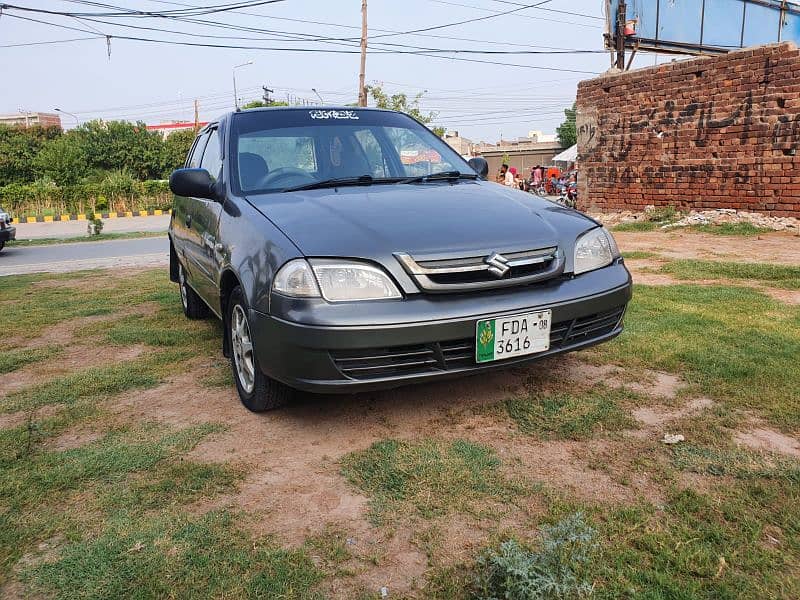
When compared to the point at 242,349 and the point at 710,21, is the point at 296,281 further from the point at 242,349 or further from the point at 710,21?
the point at 710,21

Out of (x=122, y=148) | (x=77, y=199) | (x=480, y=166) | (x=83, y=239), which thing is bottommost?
(x=83, y=239)

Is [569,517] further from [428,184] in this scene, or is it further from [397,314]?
[428,184]

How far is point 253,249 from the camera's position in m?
2.85

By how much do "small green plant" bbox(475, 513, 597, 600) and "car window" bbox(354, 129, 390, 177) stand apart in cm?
236

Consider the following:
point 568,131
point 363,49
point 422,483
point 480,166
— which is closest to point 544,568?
point 422,483

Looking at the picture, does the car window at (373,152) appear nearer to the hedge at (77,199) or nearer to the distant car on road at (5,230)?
the distant car on road at (5,230)

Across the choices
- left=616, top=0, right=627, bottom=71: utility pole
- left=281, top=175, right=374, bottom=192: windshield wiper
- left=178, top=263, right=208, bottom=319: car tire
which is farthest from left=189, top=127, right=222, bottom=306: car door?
left=616, top=0, right=627, bottom=71: utility pole

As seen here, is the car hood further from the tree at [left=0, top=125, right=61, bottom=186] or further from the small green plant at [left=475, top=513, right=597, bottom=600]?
the tree at [left=0, top=125, right=61, bottom=186]

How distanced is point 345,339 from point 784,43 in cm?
924

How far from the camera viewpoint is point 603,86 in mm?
11742

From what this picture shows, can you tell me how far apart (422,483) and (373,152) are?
221 cm

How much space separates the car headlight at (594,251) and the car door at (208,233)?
1.83 m

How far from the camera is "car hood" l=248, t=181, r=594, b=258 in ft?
8.52

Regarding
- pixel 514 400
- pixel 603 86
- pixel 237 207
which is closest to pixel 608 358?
pixel 514 400
